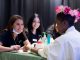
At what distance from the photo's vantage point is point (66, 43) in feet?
6.52

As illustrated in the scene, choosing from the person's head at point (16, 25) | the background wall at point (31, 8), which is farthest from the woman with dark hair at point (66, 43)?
the background wall at point (31, 8)

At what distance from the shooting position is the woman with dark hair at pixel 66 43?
198cm

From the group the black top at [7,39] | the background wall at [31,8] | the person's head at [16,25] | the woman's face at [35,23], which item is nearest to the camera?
the black top at [7,39]

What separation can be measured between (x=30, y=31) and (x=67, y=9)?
1.78 m

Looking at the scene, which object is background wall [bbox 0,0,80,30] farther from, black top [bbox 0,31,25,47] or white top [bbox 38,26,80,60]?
white top [bbox 38,26,80,60]

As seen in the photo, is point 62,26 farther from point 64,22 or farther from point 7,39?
point 7,39

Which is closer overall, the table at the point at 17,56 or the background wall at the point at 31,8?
the table at the point at 17,56

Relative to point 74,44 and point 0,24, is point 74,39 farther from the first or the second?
point 0,24

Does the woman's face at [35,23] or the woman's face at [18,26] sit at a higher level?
the woman's face at [35,23]

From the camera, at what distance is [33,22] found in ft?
12.6

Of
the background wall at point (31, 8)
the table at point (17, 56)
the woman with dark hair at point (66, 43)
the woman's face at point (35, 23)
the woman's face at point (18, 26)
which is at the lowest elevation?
the table at point (17, 56)

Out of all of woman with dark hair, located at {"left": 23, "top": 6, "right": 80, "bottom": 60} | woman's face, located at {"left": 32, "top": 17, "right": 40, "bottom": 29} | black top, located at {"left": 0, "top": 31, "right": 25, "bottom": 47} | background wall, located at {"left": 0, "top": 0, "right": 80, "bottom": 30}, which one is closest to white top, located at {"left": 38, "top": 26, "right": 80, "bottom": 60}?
woman with dark hair, located at {"left": 23, "top": 6, "right": 80, "bottom": 60}

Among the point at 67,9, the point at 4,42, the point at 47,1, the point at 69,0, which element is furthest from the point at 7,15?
the point at 67,9

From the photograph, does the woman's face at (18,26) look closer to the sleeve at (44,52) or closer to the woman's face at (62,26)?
the sleeve at (44,52)
